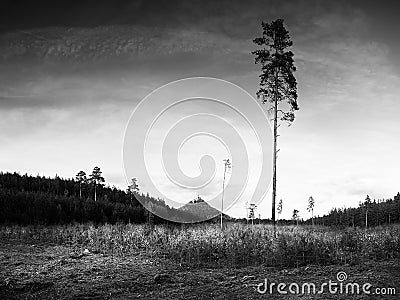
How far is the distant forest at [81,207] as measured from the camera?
53812 mm

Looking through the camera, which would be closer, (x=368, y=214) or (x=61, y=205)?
(x=61, y=205)

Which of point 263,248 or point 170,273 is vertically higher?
point 263,248

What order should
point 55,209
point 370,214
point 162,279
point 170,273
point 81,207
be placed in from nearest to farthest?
point 162,279 < point 170,273 < point 55,209 < point 81,207 < point 370,214

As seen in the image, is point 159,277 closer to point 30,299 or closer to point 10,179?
point 30,299

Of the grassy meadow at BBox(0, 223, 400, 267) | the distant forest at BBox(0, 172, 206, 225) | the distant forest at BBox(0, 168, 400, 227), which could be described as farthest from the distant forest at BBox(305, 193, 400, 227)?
the grassy meadow at BBox(0, 223, 400, 267)

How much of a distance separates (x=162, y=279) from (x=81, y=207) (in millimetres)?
51151

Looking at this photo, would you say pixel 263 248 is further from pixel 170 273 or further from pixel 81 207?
pixel 81 207

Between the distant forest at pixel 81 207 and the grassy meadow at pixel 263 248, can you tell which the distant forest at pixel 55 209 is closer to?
the distant forest at pixel 81 207
